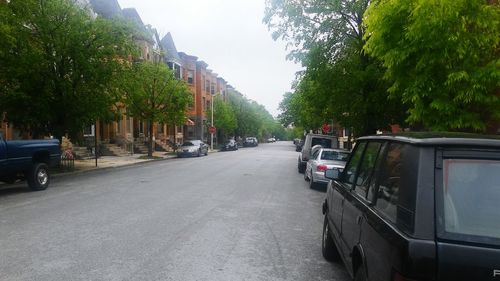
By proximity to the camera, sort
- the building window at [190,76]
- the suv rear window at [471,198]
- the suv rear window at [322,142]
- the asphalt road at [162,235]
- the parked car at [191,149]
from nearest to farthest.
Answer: the suv rear window at [471,198] < the asphalt road at [162,235] < the suv rear window at [322,142] < the parked car at [191,149] < the building window at [190,76]

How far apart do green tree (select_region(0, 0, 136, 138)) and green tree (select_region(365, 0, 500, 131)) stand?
13.7 metres

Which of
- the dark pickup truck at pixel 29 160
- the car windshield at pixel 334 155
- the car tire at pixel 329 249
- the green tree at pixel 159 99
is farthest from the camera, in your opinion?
the green tree at pixel 159 99

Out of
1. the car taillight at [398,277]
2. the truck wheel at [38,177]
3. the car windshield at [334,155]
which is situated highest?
the car windshield at [334,155]

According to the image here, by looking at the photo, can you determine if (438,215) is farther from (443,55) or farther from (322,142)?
(322,142)

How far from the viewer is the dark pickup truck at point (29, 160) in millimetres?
12508

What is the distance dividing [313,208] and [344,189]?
5804 millimetres

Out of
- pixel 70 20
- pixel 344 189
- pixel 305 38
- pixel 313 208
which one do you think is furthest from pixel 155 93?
pixel 344 189

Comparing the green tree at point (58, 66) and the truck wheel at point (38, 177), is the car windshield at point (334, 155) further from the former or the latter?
the green tree at point (58, 66)

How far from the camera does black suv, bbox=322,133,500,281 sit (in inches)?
106

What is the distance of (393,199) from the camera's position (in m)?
3.28

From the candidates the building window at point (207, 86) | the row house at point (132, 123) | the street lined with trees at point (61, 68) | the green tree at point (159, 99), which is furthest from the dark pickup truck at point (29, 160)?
the building window at point (207, 86)

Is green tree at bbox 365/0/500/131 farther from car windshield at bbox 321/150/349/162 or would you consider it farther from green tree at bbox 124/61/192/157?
green tree at bbox 124/61/192/157

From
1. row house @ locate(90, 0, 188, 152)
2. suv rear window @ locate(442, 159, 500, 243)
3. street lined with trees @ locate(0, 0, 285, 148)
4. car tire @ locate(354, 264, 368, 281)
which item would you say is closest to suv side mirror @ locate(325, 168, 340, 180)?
car tire @ locate(354, 264, 368, 281)

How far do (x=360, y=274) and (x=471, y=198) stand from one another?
1.23 metres
